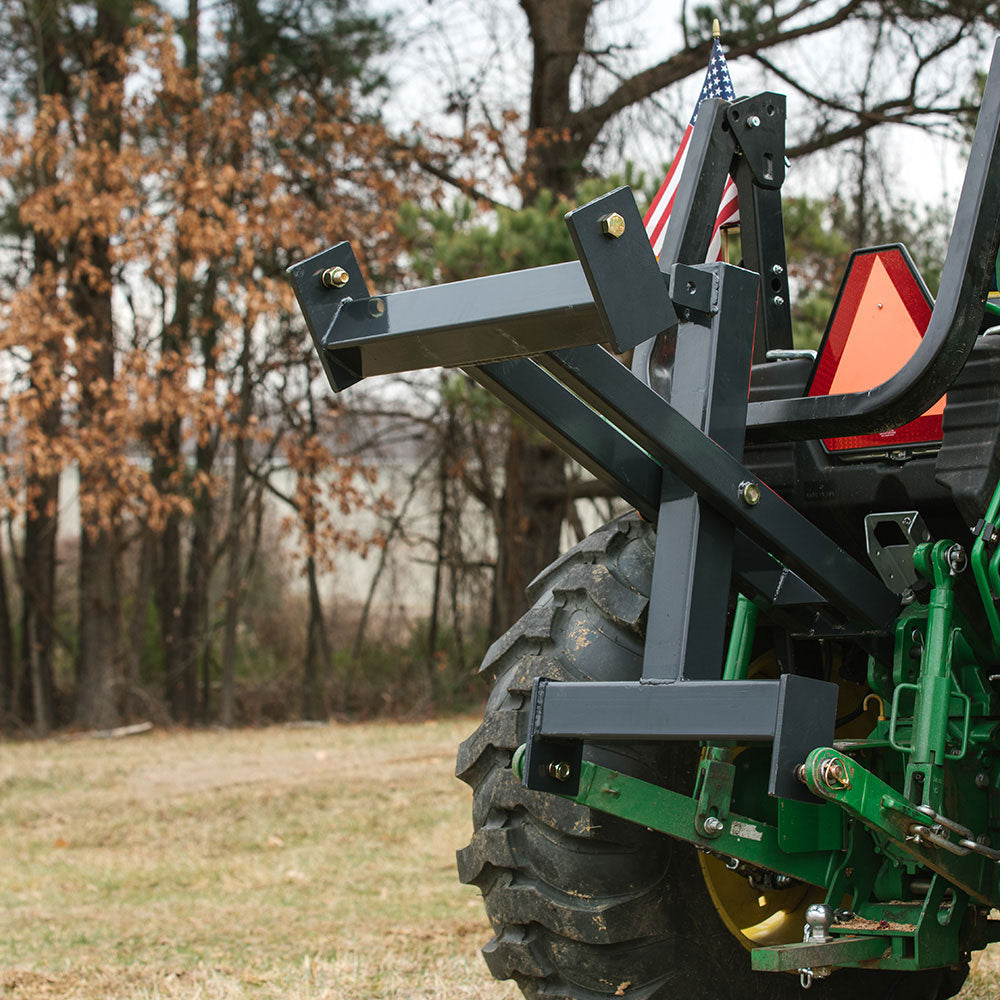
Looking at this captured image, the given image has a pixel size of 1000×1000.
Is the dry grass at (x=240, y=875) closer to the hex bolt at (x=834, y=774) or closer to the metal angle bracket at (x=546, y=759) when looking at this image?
the metal angle bracket at (x=546, y=759)

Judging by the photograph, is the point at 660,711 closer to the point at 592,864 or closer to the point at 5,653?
the point at 592,864

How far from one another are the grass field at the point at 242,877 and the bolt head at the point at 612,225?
2.29 meters

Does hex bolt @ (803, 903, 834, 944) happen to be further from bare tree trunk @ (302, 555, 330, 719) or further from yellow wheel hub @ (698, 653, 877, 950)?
bare tree trunk @ (302, 555, 330, 719)

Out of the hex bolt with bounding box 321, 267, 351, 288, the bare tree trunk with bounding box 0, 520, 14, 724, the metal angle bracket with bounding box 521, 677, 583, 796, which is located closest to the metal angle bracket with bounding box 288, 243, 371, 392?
the hex bolt with bounding box 321, 267, 351, 288

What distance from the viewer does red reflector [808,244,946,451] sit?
2.79 m

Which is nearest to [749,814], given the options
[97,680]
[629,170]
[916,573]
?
[916,573]

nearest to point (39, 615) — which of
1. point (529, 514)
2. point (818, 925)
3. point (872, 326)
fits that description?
point (529, 514)

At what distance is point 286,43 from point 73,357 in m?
4.50

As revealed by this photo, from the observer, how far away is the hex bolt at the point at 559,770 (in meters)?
2.40

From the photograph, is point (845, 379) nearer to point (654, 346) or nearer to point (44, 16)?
point (654, 346)

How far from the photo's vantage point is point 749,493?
2.36 m

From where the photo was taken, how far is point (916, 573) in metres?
2.60

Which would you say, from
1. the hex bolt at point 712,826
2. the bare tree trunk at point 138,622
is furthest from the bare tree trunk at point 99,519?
the hex bolt at point 712,826

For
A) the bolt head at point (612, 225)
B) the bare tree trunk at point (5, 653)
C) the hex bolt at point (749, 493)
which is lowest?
the bare tree trunk at point (5, 653)
